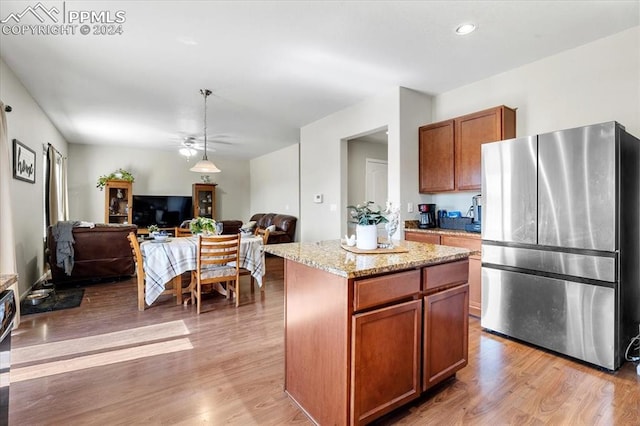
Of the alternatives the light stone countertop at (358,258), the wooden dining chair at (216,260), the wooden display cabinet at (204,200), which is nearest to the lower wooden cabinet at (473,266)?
the light stone countertop at (358,258)

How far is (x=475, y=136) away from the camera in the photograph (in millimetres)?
3354

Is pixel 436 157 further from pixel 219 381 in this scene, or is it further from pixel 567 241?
pixel 219 381

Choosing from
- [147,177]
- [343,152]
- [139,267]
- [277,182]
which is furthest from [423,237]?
[147,177]

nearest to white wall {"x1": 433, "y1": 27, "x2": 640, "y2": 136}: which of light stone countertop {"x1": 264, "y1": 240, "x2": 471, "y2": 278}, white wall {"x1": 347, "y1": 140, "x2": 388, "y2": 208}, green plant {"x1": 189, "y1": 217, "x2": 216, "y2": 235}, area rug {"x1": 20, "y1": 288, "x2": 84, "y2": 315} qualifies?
light stone countertop {"x1": 264, "y1": 240, "x2": 471, "y2": 278}

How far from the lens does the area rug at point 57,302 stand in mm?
3390

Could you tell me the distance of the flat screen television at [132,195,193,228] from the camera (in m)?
7.64

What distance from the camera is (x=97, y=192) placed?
748 cm

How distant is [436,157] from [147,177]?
24.2 ft

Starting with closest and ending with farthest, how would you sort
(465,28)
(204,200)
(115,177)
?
(465,28)
(115,177)
(204,200)

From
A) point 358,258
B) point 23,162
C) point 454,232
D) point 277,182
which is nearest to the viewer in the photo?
point 358,258

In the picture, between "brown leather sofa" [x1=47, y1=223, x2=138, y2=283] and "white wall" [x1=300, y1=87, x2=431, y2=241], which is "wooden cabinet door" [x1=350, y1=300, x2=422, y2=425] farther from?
"brown leather sofa" [x1=47, y1=223, x2=138, y2=283]

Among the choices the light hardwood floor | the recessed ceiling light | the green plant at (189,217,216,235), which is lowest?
the light hardwood floor

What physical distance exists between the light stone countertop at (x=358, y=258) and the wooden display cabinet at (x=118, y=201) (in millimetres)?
6774

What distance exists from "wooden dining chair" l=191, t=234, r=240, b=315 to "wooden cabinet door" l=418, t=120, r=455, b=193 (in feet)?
8.09
